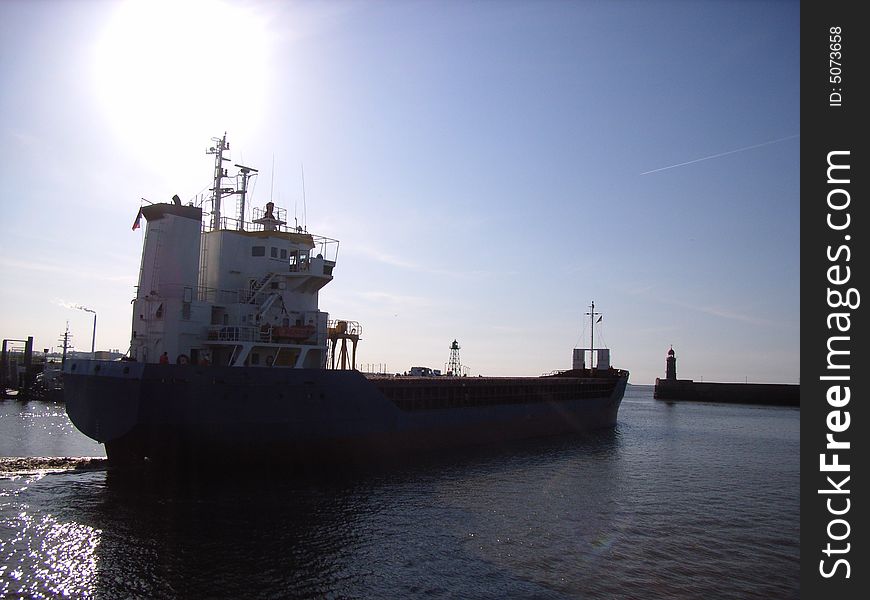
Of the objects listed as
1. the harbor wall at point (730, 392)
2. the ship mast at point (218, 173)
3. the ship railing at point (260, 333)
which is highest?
the ship mast at point (218, 173)

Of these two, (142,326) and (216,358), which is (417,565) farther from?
(142,326)

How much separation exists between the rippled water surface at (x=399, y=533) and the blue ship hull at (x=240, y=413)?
1.17 meters

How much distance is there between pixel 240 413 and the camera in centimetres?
2205

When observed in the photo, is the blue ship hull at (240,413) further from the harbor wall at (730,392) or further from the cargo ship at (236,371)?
the harbor wall at (730,392)

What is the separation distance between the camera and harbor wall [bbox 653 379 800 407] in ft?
356

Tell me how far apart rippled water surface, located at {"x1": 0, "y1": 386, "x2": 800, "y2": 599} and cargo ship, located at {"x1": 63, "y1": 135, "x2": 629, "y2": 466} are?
5.30 ft

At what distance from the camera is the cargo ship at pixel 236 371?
21.4 m

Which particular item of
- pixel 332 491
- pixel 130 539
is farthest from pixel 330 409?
pixel 130 539

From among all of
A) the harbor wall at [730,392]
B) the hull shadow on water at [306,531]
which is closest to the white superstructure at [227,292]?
the hull shadow on water at [306,531]

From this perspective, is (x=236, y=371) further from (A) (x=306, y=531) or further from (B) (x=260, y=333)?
(A) (x=306, y=531)

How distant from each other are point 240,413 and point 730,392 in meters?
115

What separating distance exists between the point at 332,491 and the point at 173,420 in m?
6.35

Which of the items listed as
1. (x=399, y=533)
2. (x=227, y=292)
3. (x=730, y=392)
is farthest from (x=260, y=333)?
(x=730, y=392)
